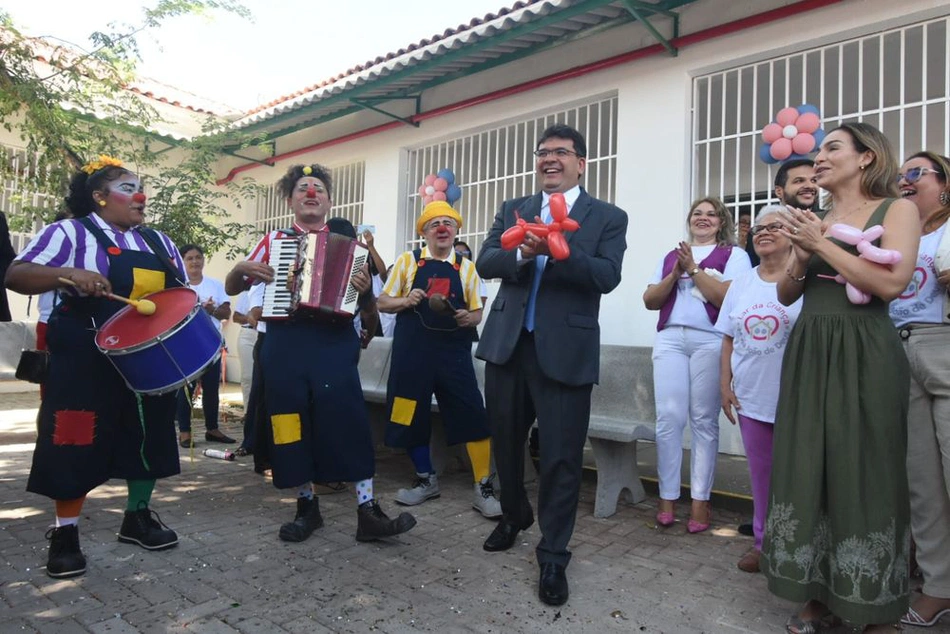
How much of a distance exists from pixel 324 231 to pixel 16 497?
2.95 meters

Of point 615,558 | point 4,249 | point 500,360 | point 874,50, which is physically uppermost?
point 874,50

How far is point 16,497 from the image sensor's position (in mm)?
4414

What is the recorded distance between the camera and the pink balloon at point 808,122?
5.78 meters

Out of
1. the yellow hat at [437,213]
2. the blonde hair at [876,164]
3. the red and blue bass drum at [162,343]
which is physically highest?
the yellow hat at [437,213]

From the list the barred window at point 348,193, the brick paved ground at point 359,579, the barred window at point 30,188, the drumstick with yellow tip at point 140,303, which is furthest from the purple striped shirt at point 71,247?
the barred window at point 348,193

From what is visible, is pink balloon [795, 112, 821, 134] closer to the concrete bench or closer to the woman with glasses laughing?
the concrete bench

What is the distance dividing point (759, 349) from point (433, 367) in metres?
2.11

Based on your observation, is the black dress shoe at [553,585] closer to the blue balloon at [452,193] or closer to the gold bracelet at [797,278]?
the gold bracelet at [797,278]

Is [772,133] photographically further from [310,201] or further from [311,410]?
[311,410]

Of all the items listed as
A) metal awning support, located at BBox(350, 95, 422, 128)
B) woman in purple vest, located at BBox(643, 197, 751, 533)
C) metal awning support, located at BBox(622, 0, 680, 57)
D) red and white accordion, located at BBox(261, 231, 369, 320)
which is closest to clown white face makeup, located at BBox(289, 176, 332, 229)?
red and white accordion, located at BBox(261, 231, 369, 320)

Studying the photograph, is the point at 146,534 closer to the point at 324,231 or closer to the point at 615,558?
the point at 324,231

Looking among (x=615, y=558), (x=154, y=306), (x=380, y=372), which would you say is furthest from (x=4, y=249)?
(x=615, y=558)

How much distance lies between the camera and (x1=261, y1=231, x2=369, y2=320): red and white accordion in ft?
11.5

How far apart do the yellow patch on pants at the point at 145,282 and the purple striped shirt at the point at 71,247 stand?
5.2 inches
